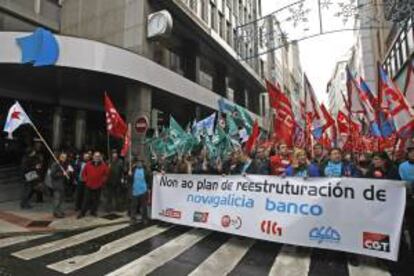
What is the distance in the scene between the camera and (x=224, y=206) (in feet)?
25.6

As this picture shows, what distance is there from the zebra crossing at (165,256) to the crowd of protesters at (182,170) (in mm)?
1419

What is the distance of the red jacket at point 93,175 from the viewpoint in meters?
10.3

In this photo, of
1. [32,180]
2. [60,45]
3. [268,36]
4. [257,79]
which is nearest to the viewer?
[32,180]

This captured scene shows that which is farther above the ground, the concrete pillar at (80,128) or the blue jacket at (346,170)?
the concrete pillar at (80,128)

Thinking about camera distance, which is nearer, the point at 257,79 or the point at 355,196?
the point at 355,196

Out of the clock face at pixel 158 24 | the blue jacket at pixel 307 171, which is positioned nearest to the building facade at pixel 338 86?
the clock face at pixel 158 24

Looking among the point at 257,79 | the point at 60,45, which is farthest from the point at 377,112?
the point at 257,79

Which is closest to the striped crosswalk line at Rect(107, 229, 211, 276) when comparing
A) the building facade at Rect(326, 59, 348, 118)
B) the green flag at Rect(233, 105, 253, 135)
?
the green flag at Rect(233, 105, 253, 135)

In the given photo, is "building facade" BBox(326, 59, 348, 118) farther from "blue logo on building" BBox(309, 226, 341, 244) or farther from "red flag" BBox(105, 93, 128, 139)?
"blue logo on building" BBox(309, 226, 341, 244)

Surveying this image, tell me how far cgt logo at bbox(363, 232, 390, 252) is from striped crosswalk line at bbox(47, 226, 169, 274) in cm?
433

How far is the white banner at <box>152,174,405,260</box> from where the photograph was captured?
5.99 m

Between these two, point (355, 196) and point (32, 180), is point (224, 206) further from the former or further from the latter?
point (32, 180)

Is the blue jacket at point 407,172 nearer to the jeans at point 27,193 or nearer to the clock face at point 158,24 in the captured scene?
the jeans at point 27,193

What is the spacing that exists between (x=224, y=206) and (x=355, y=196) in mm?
2648
